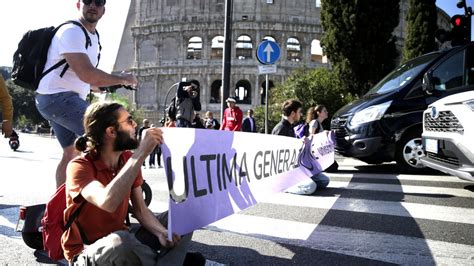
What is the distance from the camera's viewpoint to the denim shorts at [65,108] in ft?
10.9

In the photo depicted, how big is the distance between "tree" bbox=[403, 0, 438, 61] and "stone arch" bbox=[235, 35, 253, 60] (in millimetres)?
22355

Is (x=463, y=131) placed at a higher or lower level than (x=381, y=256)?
higher

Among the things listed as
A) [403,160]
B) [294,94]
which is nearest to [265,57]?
[403,160]

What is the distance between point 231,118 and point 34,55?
350 inches

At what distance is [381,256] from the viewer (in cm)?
314

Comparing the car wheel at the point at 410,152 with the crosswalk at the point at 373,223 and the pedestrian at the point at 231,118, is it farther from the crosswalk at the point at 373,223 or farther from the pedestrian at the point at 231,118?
the pedestrian at the point at 231,118

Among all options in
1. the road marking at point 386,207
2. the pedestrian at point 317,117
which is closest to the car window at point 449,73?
the pedestrian at point 317,117

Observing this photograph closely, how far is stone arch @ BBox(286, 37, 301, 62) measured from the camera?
5502 centimetres

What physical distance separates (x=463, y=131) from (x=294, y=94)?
22534mm

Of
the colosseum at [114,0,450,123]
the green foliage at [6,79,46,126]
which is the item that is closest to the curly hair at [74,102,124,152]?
the colosseum at [114,0,450,123]

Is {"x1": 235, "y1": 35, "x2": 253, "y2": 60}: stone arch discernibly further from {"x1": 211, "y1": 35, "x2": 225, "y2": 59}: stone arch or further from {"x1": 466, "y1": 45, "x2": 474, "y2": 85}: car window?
{"x1": 466, "y1": 45, "x2": 474, "y2": 85}: car window

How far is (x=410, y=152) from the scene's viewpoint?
755cm

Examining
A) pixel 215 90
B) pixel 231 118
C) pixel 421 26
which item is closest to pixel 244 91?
pixel 215 90

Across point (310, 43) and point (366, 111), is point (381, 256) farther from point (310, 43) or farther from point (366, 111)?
point (310, 43)
